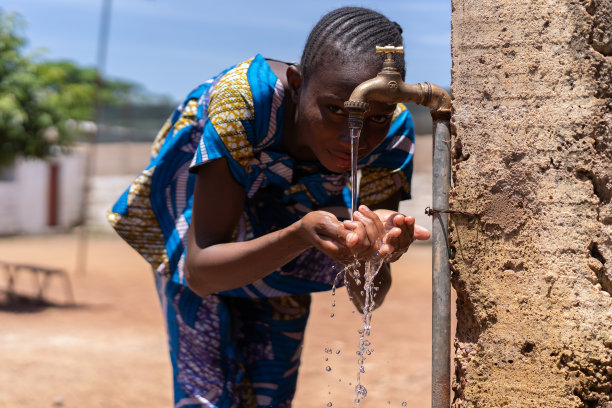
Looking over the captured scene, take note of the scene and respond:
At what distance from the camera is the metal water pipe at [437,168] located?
68.7 inches

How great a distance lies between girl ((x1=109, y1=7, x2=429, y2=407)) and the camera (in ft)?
6.17

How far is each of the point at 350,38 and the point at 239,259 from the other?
62 centimetres

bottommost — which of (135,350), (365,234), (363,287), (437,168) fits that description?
(135,350)

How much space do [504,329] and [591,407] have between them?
0.24 m

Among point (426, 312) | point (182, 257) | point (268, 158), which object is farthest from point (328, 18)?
point (426, 312)

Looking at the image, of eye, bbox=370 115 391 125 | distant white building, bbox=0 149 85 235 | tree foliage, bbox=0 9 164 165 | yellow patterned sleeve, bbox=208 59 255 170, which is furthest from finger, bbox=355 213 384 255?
distant white building, bbox=0 149 85 235

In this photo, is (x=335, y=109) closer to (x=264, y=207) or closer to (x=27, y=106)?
(x=264, y=207)

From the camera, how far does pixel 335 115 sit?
192 cm

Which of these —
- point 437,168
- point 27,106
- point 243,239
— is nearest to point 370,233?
point 437,168

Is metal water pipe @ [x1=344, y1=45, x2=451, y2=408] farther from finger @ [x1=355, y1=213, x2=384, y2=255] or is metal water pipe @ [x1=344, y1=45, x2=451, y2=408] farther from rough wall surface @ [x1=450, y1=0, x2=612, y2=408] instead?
finger @ [x1=355, y1=213, x2=384, y2=255]

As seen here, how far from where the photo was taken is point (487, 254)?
1.73 m

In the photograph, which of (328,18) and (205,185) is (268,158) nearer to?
(205,185)

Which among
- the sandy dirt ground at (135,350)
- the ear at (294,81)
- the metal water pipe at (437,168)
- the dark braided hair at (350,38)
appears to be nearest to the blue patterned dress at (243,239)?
the ear at (294,81)

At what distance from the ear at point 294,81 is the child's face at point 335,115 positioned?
66 millimetres
